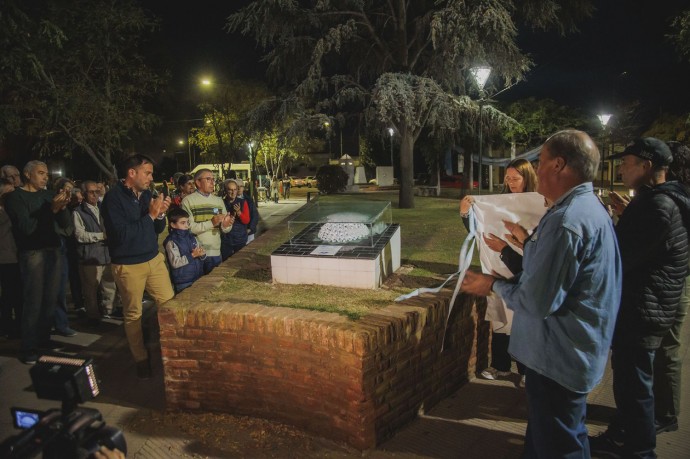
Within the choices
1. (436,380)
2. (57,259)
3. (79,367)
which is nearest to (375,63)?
(57,259)

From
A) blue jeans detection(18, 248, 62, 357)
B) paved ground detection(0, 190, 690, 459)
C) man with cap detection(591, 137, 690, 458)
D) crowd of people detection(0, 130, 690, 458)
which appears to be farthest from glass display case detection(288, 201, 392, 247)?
blue jeans detection(18, 248, 62, 357)

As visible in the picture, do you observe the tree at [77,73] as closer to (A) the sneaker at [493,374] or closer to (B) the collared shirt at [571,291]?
(A) the sneaker at [493,374]

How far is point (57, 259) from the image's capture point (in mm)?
5871

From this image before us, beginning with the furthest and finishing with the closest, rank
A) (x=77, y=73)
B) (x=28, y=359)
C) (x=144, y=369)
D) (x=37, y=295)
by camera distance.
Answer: (x=77, y=73) → (x=37, y=295) → (x=28, y=359) → (x=144, y=369)

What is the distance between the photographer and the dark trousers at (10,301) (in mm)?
6258

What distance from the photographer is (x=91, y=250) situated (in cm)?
668

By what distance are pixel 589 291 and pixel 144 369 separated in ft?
14.6

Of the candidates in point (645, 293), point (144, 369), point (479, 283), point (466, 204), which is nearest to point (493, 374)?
point (466, 204)

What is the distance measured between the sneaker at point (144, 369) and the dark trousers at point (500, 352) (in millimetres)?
3638

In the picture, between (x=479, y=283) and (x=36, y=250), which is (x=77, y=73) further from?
(x=479, y=283)

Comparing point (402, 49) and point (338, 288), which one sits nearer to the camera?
point (338, 288)

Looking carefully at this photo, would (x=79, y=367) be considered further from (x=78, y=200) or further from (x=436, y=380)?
(x=78, y=200)

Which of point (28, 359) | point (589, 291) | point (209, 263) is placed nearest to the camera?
point (589, 291)

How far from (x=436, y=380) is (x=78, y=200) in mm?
6167
